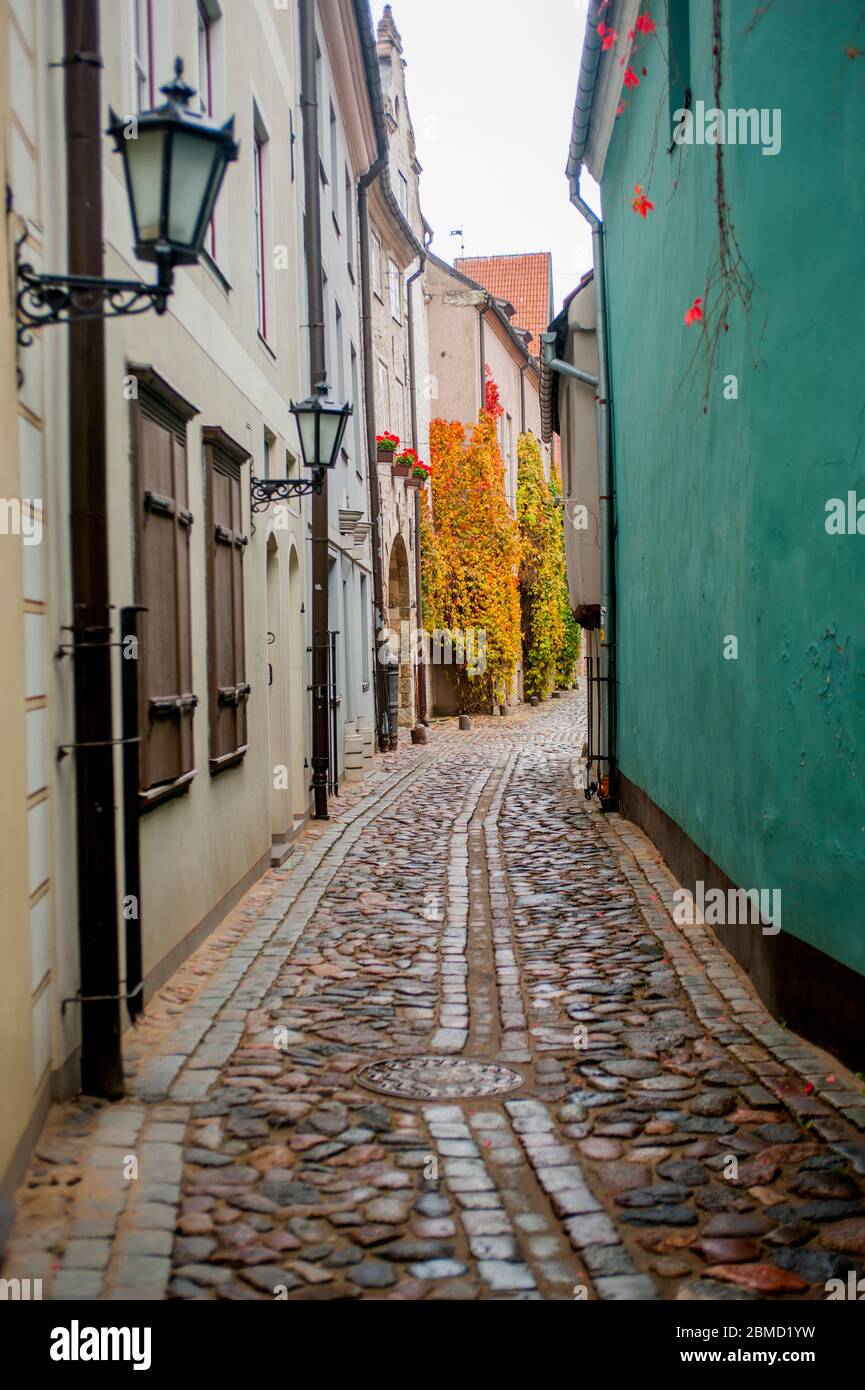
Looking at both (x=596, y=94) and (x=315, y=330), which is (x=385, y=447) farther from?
(x=596, y=94)

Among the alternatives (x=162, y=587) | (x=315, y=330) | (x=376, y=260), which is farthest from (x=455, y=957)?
(x=376, y=260)

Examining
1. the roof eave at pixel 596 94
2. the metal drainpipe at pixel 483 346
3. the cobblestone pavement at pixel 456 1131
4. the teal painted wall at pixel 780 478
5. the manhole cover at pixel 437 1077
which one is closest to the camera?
the cobblestone pavement at pixel 456 1131

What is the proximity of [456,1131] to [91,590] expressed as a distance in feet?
7.32

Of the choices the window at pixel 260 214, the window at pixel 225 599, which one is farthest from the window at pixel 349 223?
the window at pixel 225 599

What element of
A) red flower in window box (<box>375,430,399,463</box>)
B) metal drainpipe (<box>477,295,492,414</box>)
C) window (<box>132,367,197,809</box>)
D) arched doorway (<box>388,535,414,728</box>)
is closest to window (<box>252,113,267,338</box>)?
window (<box>132,367,197,809</box>)

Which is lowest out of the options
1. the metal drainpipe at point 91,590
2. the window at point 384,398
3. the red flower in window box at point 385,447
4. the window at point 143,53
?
the metal drainpipe at point 91,590

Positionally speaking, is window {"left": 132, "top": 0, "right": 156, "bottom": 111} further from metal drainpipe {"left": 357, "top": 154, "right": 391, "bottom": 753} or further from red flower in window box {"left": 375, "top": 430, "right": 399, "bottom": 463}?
red flower in window box {"left": 375, "top": 430, "right": 399, "bottom": 463}

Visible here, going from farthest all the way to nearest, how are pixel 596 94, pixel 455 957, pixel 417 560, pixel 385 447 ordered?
pixel 417 560
pixel 385 447
pixel 596 94
pixel 455 957

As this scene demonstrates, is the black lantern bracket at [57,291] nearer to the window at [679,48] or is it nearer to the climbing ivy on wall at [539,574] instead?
the window at [679,48]

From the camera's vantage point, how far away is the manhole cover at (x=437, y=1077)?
199 inches

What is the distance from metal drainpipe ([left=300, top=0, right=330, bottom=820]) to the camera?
1313cm

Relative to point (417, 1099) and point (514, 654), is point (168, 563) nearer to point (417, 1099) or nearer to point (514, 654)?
point (417, 1099)

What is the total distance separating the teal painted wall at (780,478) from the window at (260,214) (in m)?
3.28

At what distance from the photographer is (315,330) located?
13211mm
